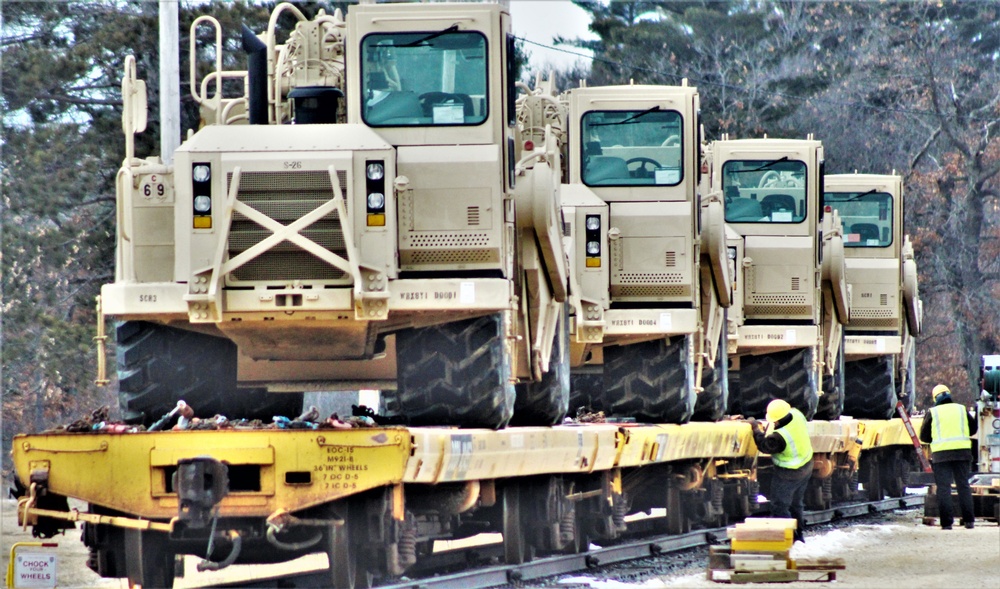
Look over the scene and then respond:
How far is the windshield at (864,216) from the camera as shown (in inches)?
1161

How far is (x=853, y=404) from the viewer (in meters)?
30.5

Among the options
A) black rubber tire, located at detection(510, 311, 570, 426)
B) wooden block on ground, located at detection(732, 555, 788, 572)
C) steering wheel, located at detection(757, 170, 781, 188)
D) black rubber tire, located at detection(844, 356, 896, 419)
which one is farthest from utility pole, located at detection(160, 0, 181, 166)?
black rubber tire, located at detection(844, 356, 896, 419)

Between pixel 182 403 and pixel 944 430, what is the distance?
39.0 feet

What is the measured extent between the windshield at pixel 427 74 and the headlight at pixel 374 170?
2.37 ft

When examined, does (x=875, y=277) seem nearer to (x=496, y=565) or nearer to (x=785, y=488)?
(x=785, y=488)

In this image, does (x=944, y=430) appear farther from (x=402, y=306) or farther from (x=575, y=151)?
(x=402, y=306)

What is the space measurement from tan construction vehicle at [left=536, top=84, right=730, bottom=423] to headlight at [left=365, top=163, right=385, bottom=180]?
236 inches

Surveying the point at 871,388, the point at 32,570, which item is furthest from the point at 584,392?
the point at 32,570

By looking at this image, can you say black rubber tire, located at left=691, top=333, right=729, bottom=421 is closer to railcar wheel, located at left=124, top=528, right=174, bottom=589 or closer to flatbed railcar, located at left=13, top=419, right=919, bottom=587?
flatbed railcar, located at left=13, top=419, right=919, bottom=587

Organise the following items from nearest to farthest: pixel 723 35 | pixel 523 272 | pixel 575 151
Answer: pixel 523 272, pixel 575 151, pixel 723 35

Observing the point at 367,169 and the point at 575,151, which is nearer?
the point at 367,169

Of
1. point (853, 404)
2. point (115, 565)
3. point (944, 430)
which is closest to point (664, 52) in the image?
point (853, 404)

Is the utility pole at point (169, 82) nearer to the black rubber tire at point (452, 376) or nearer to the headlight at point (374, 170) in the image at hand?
the black rubber tire at point (452, 376)

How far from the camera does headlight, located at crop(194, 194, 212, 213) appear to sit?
520 inches
